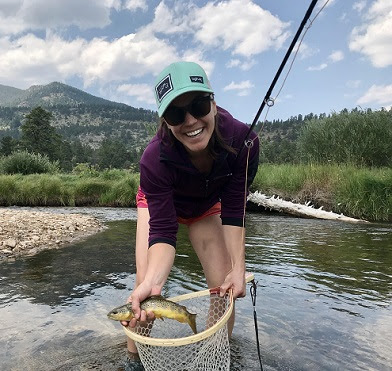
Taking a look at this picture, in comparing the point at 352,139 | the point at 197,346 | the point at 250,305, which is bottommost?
the point at 250,305

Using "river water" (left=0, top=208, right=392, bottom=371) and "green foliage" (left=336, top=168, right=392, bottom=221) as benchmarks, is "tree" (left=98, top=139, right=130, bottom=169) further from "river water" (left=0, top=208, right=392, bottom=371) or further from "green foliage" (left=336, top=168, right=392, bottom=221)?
"river water" (left=0, top=208, right=392, bottom=371)

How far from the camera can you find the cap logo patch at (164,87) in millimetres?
2677

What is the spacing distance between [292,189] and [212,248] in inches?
516

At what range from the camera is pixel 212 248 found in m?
3.73

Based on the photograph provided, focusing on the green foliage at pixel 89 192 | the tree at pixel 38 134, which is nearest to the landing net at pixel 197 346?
the green foliage at pixel 89 192

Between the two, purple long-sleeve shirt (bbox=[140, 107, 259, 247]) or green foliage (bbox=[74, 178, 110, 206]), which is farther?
green foliage (bbox=[74, 178, 110, 206])

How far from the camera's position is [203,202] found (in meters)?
3.64

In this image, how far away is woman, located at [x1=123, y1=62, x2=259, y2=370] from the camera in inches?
107

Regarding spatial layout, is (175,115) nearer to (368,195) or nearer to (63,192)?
(368,195)

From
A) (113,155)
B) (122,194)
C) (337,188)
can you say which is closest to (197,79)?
(337,188)

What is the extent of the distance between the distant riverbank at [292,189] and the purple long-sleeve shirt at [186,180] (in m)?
11.3

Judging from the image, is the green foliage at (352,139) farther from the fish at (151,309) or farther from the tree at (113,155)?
the tree at (113,155)

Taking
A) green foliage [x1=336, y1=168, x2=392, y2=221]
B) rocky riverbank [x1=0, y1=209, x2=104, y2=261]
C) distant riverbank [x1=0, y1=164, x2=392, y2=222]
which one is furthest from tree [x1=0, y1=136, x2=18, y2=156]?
green foliage [x1=336, y1=168, x2=392, y2=221]

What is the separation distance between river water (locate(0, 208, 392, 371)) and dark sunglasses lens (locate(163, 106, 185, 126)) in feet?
7.12
